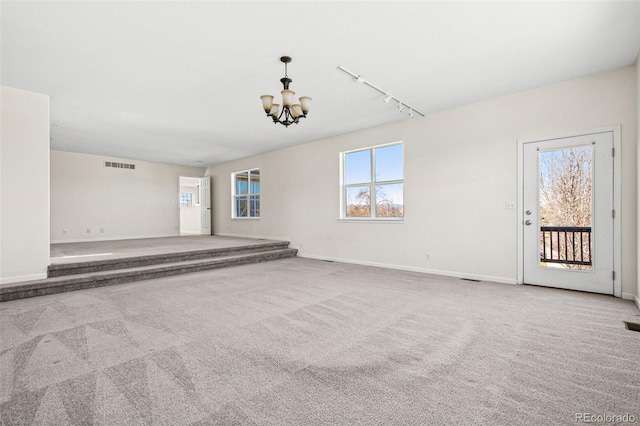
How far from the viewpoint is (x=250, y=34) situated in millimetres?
2730

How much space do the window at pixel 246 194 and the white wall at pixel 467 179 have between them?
2504 millimetres

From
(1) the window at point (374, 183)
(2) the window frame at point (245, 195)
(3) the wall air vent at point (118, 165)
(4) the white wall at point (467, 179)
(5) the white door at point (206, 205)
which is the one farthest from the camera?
(5) the white door at point (206, 205)

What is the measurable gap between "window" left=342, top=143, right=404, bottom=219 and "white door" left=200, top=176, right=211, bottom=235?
5579mm

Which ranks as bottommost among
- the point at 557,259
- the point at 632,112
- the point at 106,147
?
the point at 557,259

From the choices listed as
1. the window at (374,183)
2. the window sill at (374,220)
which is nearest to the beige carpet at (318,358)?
the window sill at (374,220)

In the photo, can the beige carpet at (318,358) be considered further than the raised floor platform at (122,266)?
No

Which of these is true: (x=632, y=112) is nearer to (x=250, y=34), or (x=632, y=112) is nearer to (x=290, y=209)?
(x=250, y=34)

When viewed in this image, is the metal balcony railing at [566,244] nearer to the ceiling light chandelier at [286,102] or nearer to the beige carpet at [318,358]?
the beige carpet at [318,358]

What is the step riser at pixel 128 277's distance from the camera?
3621mm

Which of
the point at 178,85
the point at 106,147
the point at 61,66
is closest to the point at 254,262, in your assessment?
the point at 178,85

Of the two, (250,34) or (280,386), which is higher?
(250,34)

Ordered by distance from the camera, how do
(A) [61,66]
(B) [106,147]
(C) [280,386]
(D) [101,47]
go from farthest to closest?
(B) [106,147]
(A) [61,66]
(D) [101,47]
(C) [280,386]

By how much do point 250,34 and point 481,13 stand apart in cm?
202

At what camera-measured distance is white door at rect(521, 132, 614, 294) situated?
11.6 ft
